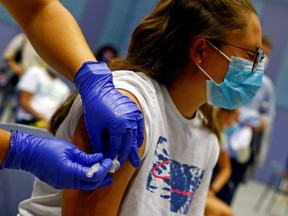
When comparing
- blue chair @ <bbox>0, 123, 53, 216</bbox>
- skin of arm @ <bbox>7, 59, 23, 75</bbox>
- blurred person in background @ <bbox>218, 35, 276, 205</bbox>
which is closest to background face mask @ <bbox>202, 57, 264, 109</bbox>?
blue chair @ <bbox>0, 123, 53, 216</bbox>

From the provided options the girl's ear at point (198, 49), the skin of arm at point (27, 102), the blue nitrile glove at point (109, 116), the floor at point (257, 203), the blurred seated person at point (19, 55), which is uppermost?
the girl's ear at point (198, 49)

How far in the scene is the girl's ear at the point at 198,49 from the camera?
122cm

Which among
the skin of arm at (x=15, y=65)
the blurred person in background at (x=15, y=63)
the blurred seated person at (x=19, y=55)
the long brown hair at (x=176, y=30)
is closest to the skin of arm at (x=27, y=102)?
the blurred person in background at (x=15, y=63)

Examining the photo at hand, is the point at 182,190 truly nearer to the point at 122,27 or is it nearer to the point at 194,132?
the point at 194,132

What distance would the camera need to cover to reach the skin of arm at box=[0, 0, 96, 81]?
1.10 metres

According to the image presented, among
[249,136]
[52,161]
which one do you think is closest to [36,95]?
[249,136]

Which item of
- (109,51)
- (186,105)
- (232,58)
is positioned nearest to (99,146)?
(186,105)

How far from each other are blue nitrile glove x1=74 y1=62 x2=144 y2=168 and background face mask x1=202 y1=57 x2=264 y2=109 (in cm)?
32

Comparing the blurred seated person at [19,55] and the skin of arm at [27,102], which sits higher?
the blurred seated person at [19,55]

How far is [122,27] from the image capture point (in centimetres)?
622

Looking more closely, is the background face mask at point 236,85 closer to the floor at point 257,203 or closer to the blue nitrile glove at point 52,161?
the blue nitrile glove at point 52,161

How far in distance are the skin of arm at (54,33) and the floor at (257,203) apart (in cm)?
355

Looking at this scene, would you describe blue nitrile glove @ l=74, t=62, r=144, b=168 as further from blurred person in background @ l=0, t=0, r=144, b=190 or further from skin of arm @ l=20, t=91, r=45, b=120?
skin of arm @ l=20, t=91, r=45, b=120

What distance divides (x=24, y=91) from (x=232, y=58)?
216 centimetres
